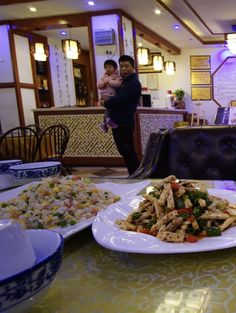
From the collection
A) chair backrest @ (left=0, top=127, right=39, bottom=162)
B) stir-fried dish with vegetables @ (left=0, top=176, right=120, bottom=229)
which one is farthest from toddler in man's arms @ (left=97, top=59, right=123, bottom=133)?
stir-fried dish with vegetables @ (left=0, top=176, right=120, bottom=229)

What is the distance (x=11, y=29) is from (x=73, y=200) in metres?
6.18

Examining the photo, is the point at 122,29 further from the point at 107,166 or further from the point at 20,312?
the point at 20,312

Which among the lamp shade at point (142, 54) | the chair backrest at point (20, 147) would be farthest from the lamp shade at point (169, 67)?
the chair backrest at point (20, 147)

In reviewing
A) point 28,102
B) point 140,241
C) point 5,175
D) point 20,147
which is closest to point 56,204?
point 140,241

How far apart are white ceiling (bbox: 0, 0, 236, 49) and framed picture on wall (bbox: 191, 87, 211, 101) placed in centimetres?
150

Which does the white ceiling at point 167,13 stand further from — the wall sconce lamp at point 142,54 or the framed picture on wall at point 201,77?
the framed picture on wall at point 201,77

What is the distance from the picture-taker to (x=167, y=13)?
236 inches

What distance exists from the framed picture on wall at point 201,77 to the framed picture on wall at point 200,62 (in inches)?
5.8

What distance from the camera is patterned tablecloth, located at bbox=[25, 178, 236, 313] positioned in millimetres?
425

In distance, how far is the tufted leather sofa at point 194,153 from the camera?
1.68 m

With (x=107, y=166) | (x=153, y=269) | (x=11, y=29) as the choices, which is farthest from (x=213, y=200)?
(x=11, y=29)

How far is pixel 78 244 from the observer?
66 centimetres

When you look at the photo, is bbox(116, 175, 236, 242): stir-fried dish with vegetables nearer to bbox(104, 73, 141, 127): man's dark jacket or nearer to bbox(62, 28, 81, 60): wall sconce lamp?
bbox(104, 73, 141, 127): man's dark jacket

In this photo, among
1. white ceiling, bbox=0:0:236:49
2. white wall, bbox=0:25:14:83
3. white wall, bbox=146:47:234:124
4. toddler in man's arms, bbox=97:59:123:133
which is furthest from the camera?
white wall, bbox=146:47:234:124
